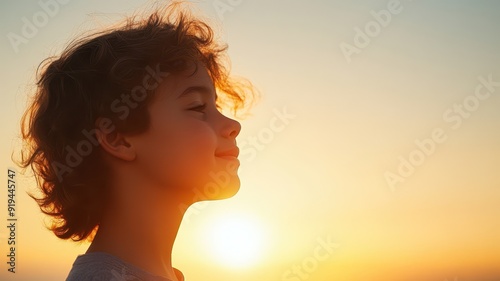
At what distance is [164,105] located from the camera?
3.21 metres

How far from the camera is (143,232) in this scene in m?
3.00

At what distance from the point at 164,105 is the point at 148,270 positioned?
2.94ft

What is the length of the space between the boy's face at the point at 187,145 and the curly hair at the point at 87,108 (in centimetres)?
9

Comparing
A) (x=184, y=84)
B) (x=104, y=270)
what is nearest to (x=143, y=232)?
(x=104, y=270)

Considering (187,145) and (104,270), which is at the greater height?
(187,145)

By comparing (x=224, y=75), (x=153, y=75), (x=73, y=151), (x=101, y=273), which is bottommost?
(x=101, y=273)

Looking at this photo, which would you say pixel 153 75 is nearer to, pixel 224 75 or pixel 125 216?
pixel 125 216

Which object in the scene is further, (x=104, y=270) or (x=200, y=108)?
(x=200, y=108)

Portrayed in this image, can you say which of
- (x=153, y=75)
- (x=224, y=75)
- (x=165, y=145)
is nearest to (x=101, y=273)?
(x=165, y=145)

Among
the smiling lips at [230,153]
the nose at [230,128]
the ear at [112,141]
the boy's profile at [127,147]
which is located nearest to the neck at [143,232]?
the boy's profile at [127,147]

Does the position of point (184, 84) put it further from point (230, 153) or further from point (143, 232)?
point (143, 232)

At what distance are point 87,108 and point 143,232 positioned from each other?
791mm

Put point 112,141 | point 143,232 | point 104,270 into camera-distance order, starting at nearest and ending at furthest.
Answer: point 104,270 < point 143,232 < point 112,141

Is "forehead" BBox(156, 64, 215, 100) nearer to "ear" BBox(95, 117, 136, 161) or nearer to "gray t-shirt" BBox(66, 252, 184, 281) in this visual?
"ear" BBox(95, 117, 136, 161)
